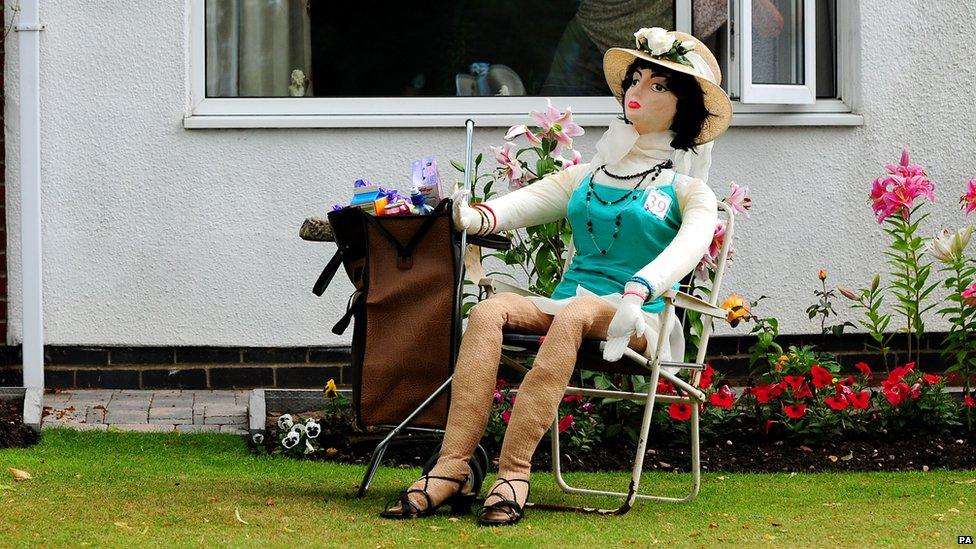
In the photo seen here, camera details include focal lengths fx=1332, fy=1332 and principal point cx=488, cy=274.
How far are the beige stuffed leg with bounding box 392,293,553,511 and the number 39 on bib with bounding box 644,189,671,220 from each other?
1.96 ft

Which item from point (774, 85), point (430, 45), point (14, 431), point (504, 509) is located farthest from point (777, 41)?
point (14, 431)

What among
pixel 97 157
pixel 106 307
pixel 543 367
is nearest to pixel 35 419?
pixel 106 307

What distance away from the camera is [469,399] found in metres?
3.71

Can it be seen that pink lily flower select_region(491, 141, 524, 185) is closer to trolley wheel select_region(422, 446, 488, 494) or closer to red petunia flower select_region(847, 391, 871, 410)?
trolley wheel select_region(422, 446, 488, 494)

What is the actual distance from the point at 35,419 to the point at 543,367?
90.6 inches

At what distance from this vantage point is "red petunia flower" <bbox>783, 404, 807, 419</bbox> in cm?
494

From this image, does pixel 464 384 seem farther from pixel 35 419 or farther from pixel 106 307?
pixel 106 307

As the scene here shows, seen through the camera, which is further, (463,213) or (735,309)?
(735,309)

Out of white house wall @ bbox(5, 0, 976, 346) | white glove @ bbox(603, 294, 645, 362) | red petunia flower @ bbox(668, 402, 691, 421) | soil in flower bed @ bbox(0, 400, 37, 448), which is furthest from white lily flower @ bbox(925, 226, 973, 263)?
soil in flower bed @ bbox(0, 400, 37, 448)

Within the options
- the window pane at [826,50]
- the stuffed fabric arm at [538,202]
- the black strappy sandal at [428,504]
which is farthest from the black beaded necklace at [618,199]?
the window pane at [826,50]

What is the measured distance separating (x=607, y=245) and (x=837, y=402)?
140 centimetres

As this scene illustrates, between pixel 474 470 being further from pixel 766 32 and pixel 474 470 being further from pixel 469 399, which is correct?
pixel 766 32

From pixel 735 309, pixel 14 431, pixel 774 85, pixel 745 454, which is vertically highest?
pixel 774 85

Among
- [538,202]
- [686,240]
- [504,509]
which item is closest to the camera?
[504,509]
